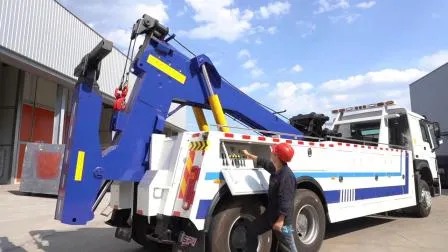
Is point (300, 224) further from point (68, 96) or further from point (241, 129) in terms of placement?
point (68, 96)

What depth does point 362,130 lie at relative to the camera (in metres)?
11.6

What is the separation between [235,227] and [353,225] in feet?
17.2

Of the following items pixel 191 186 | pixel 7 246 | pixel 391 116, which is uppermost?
pixel 391 116

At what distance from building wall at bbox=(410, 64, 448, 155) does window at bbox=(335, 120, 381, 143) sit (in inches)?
780

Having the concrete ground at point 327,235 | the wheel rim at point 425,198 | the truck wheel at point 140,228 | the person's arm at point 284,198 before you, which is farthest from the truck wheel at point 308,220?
the wheel rim at point 425,198

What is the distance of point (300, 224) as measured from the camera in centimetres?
676

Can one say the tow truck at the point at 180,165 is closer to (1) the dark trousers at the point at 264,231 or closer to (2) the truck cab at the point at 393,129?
(1) the dark trousers at the point at 264,231

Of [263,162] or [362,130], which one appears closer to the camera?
[263,162]

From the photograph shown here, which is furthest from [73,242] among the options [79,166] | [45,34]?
[45,34]

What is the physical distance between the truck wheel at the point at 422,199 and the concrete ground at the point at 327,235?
0.75ft

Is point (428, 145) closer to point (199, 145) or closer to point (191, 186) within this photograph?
point (199, 145)

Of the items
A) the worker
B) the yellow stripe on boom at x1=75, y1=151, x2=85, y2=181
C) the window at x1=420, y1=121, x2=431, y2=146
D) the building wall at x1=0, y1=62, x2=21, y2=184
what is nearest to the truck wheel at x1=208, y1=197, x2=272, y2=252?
the worker

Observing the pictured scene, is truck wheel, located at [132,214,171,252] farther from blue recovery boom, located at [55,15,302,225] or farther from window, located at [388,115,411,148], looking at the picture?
window, located at [388,115,411,148]

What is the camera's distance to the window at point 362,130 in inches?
439
